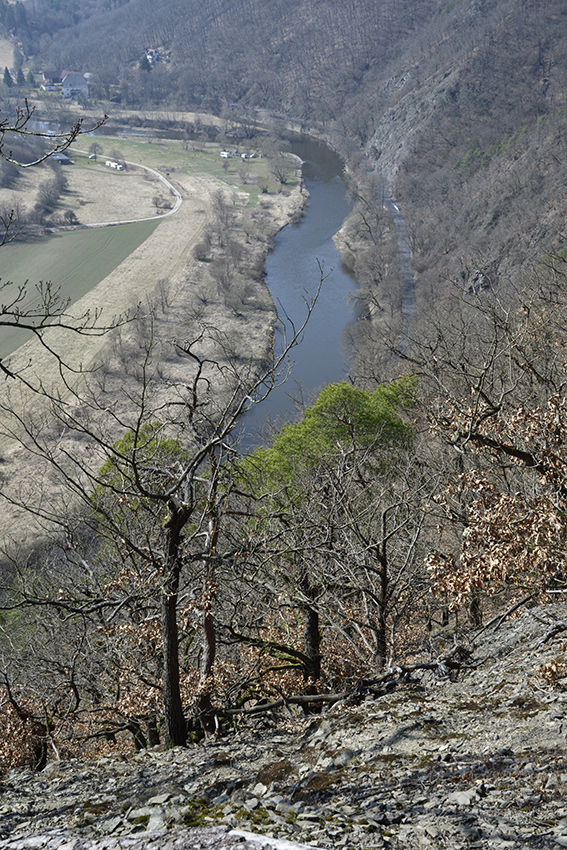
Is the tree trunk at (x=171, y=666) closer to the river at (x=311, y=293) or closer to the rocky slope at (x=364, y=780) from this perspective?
the rocky slope at (x=364, y=780)

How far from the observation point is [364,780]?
5.94 metres

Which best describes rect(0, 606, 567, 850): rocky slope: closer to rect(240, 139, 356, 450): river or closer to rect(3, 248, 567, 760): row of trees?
rect(3, 248, 567, 760): row of trees

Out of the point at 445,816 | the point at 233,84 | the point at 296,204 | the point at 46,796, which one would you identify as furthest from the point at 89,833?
the point at 233,84

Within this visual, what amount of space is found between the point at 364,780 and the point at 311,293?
170 feet

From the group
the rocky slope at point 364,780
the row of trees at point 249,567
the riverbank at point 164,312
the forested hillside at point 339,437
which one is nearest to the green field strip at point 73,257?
the riverbank at point 164,312

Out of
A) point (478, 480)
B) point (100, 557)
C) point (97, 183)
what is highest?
point (97, 183)

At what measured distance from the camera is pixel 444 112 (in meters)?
91.2

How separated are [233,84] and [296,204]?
289ft

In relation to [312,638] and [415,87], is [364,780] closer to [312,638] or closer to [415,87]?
[312,638]

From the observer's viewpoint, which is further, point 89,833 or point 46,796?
point 46,796

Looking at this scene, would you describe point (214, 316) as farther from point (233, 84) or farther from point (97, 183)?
point (233, 84)

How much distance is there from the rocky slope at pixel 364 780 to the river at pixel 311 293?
18.7m

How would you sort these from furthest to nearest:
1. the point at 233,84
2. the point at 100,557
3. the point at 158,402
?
the point at 233,84, the point at 158,402, the point at 100,557

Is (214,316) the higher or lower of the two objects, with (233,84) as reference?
lower
